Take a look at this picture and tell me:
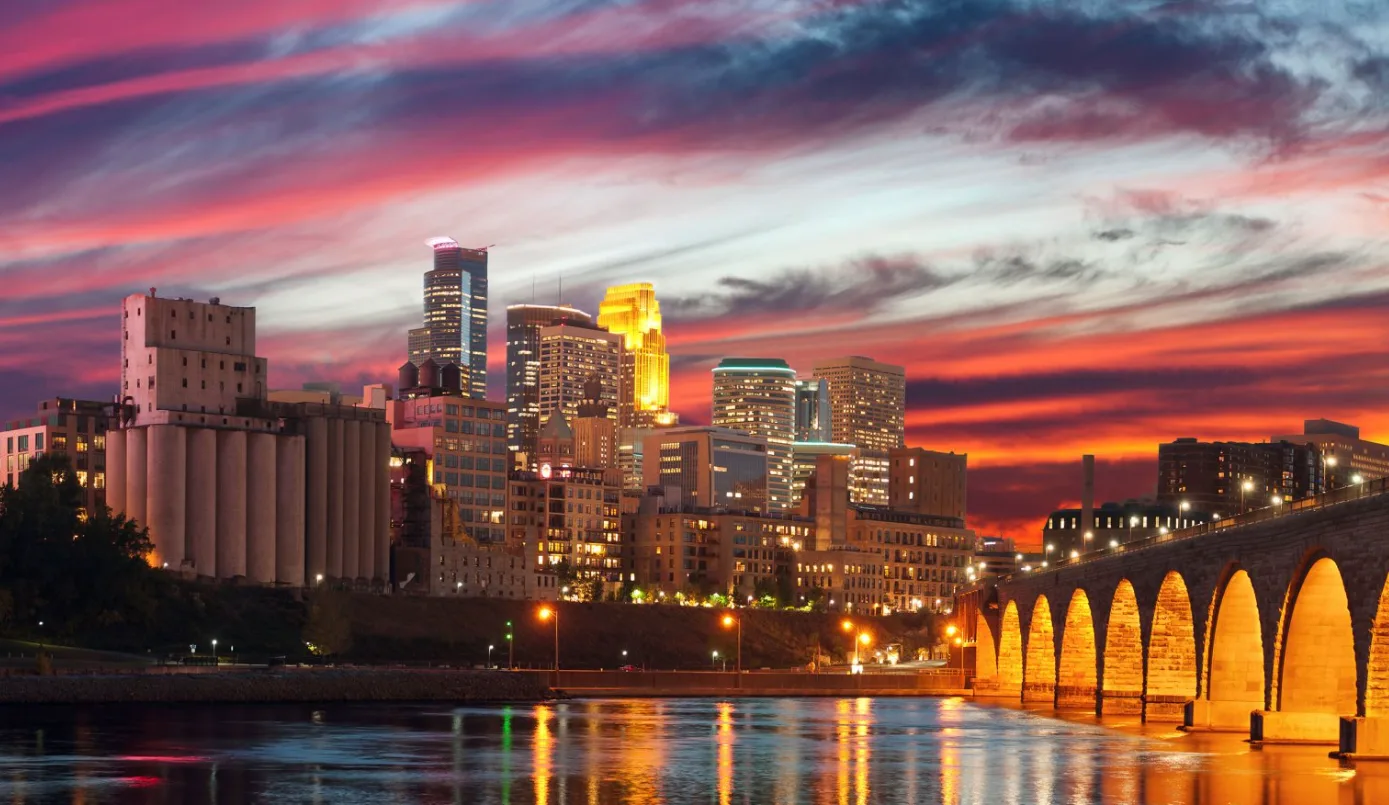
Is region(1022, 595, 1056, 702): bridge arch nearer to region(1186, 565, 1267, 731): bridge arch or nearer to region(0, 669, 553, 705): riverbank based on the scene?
region(0, 669, 553, 705): riverbank

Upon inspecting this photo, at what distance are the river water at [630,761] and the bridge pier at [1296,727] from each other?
1018 millimetres

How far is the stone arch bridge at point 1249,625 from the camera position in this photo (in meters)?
72.4

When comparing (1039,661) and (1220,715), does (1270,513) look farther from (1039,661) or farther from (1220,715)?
(1039,661)

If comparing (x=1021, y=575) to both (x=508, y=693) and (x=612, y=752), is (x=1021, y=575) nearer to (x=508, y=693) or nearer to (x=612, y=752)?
(x=508, y=693)

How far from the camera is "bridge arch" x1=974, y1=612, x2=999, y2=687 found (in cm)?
17838

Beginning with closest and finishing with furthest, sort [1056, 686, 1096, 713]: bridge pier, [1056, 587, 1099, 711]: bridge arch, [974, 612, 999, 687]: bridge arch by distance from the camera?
[1056, 587, 1099, 711]: bridge arch
[1056, 686, 1096, 713]: bridge pier
[974, 612, 999, 687]: bridge arch

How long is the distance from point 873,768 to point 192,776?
2594cm

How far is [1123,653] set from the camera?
405 ft

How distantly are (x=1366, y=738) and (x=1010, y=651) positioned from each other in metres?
105

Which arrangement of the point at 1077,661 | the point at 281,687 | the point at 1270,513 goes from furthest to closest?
the point at 1077,661
the point at 281,687
the point at 1270,513

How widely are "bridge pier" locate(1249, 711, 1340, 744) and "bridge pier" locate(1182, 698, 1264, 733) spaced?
11697 mm

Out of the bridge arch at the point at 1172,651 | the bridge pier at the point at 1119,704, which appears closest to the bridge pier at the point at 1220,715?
the bridge arch at the point at 1172,651

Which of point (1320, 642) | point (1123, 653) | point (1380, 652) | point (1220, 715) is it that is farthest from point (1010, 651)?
point (1380, 652)

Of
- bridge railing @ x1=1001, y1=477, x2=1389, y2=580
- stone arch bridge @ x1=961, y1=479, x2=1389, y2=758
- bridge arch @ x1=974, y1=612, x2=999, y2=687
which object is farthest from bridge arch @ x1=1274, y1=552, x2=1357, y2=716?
bridge arch @ x1=974, y1=612, x2=999, y2=687
